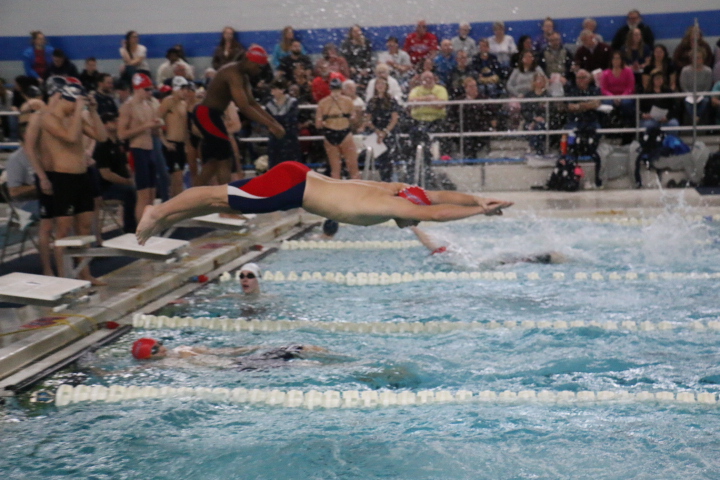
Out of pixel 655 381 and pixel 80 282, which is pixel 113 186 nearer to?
pixel 80 282

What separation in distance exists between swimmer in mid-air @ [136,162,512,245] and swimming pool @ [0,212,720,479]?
0.88 m

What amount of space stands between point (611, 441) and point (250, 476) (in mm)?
1528

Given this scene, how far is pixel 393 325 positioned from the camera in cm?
507

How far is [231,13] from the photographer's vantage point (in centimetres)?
1320

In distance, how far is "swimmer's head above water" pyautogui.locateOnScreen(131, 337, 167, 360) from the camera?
434 cm

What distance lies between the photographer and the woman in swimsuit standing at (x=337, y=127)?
33.1ft

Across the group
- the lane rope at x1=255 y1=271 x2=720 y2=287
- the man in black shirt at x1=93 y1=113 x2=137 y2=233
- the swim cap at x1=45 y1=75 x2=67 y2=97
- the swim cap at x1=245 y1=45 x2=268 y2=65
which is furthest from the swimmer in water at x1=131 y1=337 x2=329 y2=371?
the swim cap at x1=245 y1=45 x2=268 y2=65

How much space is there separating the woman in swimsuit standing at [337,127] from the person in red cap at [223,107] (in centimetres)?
267

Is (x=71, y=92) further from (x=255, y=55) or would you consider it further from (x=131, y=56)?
(x=131, y=56)

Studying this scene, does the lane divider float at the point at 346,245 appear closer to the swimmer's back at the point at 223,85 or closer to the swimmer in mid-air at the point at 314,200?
the swimmer's back at the point at 223,85

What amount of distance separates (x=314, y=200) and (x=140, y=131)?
141 inches

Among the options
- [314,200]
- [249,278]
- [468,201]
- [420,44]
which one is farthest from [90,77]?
[468,201]

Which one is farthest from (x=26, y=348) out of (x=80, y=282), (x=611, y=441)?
(x=611, y=441)

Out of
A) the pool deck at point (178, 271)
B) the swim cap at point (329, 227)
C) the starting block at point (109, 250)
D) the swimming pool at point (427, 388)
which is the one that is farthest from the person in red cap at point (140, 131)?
the swim cap at point (329, 227)
